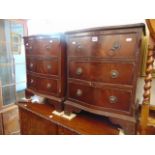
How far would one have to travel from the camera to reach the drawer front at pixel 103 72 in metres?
0.91

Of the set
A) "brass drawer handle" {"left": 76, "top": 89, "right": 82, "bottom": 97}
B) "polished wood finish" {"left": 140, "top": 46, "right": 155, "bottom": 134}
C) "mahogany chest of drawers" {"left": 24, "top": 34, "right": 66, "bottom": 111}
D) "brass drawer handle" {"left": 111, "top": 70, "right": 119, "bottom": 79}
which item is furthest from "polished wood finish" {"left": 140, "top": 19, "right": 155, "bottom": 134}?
"mahogany chest of drawers" {"left": 24, "top": 34, "right": 66, "bottom": 111}

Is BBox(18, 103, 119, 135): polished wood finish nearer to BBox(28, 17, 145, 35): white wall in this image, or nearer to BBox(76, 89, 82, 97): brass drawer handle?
BBox(76, 89, 82, 97): brass drawer handle

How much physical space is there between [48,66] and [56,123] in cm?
58

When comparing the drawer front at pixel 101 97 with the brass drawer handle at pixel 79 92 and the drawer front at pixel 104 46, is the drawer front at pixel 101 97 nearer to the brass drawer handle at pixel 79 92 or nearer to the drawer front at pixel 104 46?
the brass drawer handle at pixel 79 92

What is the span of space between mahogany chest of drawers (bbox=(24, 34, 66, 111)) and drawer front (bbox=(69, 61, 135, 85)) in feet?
0.53

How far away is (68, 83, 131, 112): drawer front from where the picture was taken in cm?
95

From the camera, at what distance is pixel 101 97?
1029 mm

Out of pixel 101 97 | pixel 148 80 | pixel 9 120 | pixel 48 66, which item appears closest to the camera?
pixel 148 80

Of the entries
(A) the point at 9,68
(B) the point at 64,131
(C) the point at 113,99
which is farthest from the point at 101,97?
(A) the point at 9,68

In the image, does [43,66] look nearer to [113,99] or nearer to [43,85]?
[43,85]

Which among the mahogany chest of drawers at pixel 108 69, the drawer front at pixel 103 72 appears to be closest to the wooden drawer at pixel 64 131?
the mahogany chest of drawers at pixel 108 69

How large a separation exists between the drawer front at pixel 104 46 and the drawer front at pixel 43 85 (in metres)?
0.39

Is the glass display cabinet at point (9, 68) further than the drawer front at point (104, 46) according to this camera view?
Yes
